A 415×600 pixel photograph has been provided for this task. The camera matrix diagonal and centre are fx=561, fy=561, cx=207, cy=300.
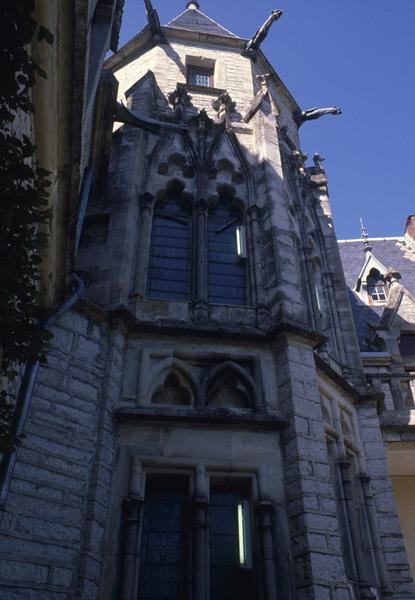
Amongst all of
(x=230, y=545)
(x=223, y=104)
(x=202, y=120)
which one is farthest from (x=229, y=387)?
(x=223, y=104)

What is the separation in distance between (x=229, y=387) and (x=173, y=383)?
73 cm

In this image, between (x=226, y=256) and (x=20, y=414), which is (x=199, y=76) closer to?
(x=226, y=256)

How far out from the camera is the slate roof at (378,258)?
14000 mm

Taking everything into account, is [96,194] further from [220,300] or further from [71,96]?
[71,96]

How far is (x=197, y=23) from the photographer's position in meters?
16.7

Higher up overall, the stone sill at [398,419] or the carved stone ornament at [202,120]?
the carved stone ornament at [202,120]

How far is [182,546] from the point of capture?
610cm

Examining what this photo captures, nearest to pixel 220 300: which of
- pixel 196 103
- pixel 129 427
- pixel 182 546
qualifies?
pixel 129 427

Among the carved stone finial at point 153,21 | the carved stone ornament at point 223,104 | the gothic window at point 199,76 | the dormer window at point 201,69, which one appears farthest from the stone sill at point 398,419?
the carved stone finial at point 153,21

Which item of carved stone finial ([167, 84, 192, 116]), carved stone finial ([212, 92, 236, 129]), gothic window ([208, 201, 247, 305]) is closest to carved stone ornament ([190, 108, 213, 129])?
carved stone finial ([212, 92, 236, 129])

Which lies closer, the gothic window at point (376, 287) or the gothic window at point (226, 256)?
the gothic window at point (226, 256)

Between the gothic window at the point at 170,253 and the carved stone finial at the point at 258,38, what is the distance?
20.2 ft

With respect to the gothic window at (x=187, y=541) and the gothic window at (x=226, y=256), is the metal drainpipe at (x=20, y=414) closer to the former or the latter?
the gothic window at (x=187, y=541)

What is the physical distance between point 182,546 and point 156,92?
30.5ft
